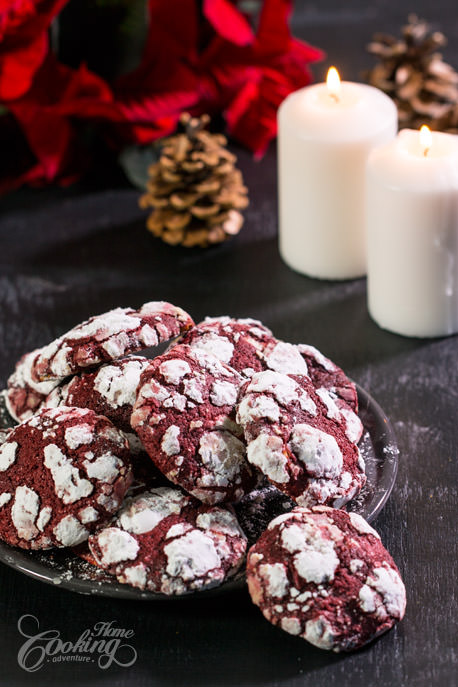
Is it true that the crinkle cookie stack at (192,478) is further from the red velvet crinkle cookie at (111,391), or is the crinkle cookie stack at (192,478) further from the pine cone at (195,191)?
the pine cone at (195,191)

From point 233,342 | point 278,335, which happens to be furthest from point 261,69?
point 233,342

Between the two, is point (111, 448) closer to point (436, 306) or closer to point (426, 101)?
point (436, 306)

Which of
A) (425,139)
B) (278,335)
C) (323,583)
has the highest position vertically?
(425,139)

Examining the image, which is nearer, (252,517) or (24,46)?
(252,517)

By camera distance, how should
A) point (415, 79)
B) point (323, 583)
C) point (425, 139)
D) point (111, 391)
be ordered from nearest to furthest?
point (323, 583) → point (111, 391) → point (425, 139) → point (415, 79)

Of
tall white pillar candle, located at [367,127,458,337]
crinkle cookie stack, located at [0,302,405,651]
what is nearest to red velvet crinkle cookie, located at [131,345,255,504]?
crinkle cookie stack, located at [0,302,405,651]

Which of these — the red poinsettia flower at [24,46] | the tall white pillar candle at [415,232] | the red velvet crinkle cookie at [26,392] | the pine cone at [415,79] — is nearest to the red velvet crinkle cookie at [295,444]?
the red velvet crinkle cookie at [26,392]

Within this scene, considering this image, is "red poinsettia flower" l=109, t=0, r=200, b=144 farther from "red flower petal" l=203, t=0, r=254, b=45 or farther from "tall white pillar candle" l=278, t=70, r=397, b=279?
"tall white pillar candle" l=278, t=70, r=397, b=279

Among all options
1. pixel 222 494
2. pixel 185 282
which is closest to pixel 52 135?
pixel 185 282

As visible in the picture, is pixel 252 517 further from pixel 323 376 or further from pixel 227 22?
pixel 227 22
